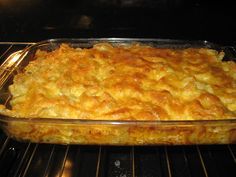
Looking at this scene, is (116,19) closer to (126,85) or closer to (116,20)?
(116,20)

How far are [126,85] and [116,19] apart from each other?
1.16 meters

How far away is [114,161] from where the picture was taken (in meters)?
1.67

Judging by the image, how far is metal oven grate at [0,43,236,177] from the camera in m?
1.58

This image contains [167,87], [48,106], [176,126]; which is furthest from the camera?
[167,87]

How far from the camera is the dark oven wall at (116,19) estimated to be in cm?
258

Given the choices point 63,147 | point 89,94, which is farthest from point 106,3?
point 63,147

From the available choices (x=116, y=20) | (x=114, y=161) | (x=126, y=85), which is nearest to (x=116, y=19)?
(x=116, y=20)

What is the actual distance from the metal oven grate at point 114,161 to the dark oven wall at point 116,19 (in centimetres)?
129

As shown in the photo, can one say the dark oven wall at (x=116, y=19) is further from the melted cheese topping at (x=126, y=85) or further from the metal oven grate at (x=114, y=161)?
the metal oven grate at (x=114, y=161)

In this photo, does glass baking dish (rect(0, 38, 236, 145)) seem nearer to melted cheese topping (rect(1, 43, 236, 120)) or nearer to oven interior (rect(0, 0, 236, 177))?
melted cheese topping (rect(1, 43, 236, 120))

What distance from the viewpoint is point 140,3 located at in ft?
8.50

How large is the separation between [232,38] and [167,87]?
1.28m

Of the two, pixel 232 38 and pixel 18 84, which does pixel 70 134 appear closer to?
pixel 18 84

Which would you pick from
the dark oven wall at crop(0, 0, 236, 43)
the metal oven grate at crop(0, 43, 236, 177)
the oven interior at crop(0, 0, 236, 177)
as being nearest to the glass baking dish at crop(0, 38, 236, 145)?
the metal oven grate at crop(0, 43, 236, 177)
